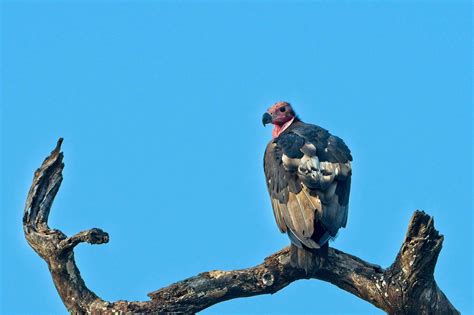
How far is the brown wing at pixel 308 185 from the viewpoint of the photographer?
37.4ft

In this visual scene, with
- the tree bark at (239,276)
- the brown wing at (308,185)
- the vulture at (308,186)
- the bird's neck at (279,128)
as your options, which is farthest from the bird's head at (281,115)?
the tree bark at (239,276)

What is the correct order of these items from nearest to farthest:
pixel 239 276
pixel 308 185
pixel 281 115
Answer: pixel 239 276
pixel 308 185
pixel 281 115

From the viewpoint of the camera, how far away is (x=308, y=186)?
11.7 metres

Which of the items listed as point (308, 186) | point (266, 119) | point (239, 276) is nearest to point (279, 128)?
point (266, 119)

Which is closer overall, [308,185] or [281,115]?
[308,185]

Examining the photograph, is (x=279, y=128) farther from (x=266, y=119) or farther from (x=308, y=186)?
(x=308, y=186)

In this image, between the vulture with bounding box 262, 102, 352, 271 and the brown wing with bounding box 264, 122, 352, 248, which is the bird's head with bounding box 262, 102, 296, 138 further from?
the brown wing with bounding box 264, 122, 352, 248

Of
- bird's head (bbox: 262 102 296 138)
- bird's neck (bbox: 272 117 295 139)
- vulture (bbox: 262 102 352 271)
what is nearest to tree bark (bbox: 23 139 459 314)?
vulture (bbox: 262 102 352 271)

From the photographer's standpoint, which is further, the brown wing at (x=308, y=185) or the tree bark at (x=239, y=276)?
the brown wing at (x=308, y=185)

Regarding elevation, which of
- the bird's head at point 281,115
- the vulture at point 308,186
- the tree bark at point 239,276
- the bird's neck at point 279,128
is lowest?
the tree bark at point 239,276

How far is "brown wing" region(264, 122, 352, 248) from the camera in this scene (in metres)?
11.4

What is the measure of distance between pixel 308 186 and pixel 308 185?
0.01 m

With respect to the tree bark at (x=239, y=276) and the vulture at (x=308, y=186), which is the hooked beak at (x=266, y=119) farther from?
the tree bark at (x=239, y=276)

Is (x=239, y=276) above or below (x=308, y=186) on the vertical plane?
below
